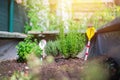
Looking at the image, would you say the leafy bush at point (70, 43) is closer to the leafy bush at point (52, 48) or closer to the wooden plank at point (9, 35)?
the leafy bush at point (52, 48)

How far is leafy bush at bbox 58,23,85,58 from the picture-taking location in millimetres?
7297

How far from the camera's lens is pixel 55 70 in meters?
4.45

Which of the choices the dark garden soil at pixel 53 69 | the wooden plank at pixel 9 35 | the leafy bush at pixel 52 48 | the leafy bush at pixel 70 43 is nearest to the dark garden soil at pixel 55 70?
the dark garden soil at pixel 53 69

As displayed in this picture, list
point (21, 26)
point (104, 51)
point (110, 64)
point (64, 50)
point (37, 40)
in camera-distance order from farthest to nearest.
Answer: point (21, 26)
point (37, 40)
point (64, 50)
point (104, 51)
point (110, 64)

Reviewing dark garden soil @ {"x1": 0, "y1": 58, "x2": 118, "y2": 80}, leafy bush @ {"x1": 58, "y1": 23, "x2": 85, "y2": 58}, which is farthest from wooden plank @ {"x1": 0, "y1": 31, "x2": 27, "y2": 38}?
leafy bush @ {"x1": 58, "y1": 23, "x2": 85, "y2": 58}

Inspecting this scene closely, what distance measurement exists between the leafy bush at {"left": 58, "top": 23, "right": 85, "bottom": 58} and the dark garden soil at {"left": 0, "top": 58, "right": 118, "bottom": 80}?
0.31 m

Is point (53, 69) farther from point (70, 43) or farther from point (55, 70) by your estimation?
point (70, 43)

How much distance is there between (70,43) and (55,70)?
2.91 m

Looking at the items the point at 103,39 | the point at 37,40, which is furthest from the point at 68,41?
the point at 103,39

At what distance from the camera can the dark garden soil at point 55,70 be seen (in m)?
3.46

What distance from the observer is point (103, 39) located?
142 inches

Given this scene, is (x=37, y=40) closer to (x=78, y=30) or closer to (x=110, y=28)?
(x=78, y=30)

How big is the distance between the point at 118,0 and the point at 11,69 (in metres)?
4.94

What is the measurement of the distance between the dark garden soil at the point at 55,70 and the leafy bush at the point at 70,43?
31cm
